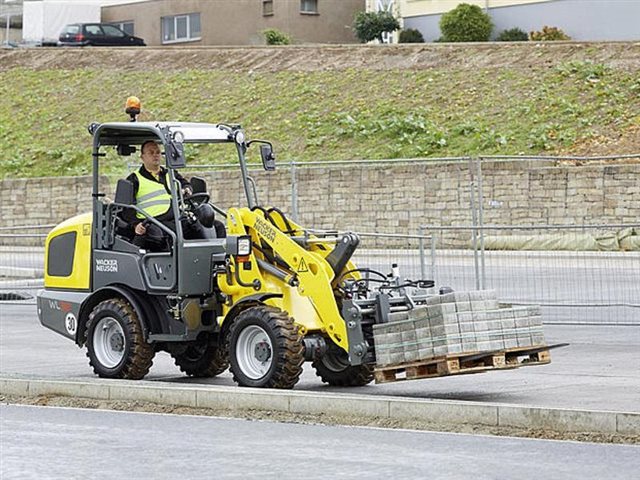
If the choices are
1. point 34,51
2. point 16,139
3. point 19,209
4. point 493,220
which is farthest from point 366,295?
point 34,51

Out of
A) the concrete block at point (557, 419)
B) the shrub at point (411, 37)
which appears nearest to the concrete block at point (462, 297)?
the concrete block at point (557, 419)

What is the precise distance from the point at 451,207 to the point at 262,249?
2127 centimetres

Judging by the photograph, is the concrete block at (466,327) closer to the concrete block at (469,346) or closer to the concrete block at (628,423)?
the concrete block at (469,346)

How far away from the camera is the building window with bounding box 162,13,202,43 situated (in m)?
65.0

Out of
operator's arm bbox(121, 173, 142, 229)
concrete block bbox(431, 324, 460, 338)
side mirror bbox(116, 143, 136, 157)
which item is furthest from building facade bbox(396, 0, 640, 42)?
concrete block bbox(431, 324, 460, 338)

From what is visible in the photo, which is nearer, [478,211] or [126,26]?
[478,211]

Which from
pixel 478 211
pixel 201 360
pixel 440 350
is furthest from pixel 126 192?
pixel 478 211

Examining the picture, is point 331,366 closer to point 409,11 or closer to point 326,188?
point 326,188

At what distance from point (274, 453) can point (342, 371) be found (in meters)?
3.51

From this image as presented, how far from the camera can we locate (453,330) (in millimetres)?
12094

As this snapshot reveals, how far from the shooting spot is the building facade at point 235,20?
60594 mm

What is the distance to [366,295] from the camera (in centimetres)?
1295

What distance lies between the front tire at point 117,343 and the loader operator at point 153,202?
66cm

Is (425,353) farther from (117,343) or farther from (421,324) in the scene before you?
(117,343)
